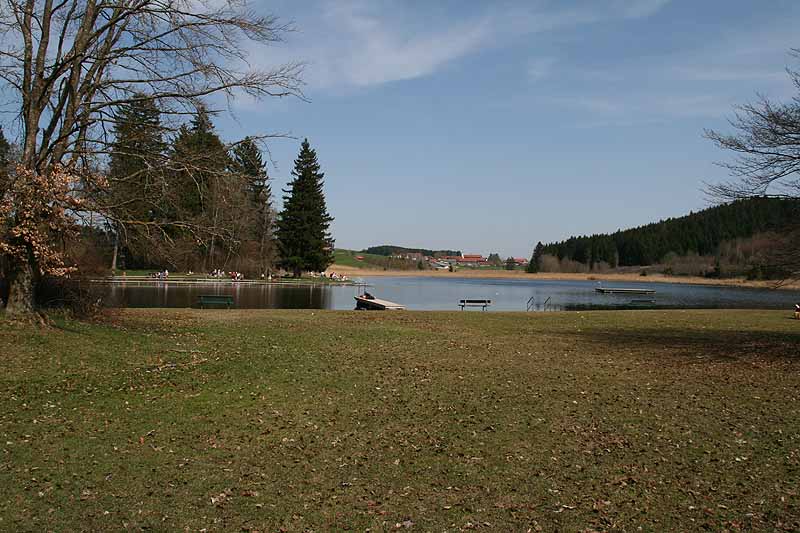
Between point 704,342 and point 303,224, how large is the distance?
54.7m

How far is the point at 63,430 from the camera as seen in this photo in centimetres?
709

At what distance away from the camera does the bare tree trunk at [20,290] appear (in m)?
12.3

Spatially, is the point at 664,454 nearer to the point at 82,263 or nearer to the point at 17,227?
the point at 17,227

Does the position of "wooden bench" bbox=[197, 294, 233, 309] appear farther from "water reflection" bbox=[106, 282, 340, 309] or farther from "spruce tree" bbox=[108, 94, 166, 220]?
"spruce tree" bbox=[108, 94, 166, 220]

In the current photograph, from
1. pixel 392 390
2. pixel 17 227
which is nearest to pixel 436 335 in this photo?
pixel 392 390

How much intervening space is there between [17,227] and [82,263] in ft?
14.8

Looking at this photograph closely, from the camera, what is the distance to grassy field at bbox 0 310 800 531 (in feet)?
16.9

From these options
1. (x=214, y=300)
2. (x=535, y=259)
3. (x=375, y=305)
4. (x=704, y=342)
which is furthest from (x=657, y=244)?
(x=704, y=342)

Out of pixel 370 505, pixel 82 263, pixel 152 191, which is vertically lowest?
pixel 370 505

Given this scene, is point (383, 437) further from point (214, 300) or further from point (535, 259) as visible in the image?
point (535, 259)

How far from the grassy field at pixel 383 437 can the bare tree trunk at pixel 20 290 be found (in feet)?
2.41

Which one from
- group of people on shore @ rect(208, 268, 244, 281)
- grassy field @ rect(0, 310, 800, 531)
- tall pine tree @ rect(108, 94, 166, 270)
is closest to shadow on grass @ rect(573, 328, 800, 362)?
grassy field @ rect(0, 310, 800, 531)

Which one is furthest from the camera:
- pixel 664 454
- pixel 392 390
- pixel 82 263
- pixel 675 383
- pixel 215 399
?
pixel 82 263

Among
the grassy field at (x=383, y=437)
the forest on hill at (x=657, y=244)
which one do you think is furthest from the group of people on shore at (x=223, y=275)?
the forest on hill at (x=657, y=244)
